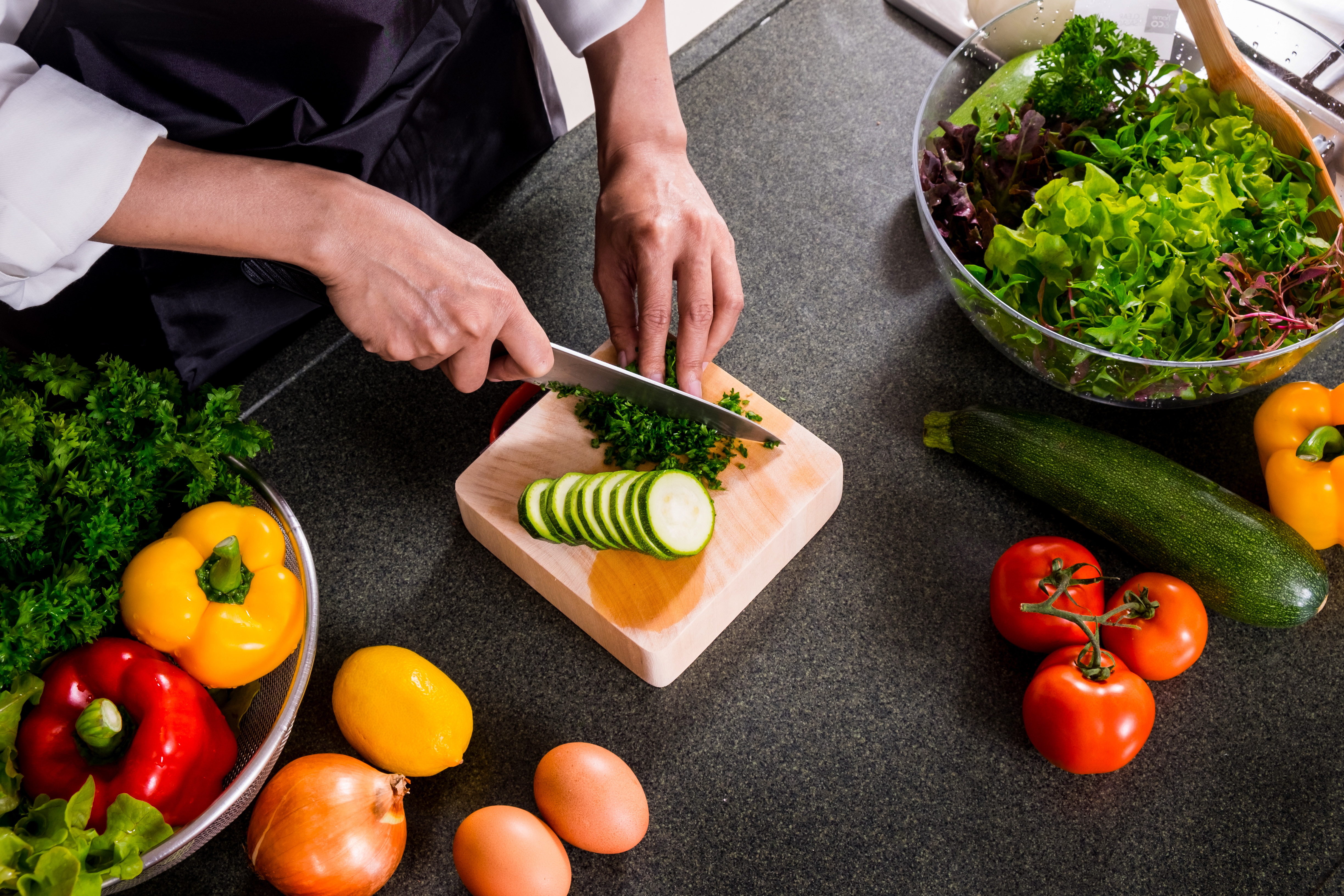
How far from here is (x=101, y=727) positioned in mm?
804

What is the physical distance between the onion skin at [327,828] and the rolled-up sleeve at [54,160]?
1.77ft

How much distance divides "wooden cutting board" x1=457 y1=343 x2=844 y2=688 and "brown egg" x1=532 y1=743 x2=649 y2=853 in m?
0.13

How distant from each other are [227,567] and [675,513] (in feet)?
1.48

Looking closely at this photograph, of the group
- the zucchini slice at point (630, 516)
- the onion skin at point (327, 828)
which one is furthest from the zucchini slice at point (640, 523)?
the onion skin at point (327, 828)

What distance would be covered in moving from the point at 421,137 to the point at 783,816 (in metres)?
0.93

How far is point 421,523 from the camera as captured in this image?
1123 millimetres

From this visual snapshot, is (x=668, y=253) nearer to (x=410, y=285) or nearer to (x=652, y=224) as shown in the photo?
(x=652, y=224)

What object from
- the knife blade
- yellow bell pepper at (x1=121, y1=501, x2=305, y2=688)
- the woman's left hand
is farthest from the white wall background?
yellow bell pepper at (x1=121, y1=501, x2=305, y2=688)

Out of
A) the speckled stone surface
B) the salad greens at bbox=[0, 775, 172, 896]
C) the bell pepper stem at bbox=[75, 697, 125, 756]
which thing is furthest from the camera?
the speckled stone surface

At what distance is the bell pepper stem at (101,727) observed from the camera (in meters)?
0.81

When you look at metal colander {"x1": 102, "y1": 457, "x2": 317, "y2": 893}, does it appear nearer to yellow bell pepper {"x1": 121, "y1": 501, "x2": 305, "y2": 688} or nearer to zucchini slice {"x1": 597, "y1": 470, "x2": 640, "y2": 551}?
yellow bell pepper {"x1": 121, "y1": 501, "x2": 305, "y2": 688}

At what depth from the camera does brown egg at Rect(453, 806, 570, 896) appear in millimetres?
840

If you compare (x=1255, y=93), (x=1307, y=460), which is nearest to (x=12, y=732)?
(x=1307, y=460)

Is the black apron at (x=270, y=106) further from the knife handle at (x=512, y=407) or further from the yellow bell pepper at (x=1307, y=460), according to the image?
the yellow bell pepper at (x=1307, y=460)
